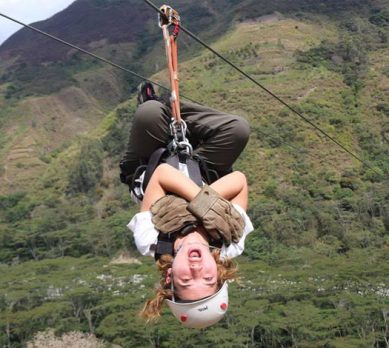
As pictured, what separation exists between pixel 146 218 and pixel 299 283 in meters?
26.3

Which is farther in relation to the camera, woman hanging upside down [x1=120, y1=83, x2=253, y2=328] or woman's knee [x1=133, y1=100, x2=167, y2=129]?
woman's knee [x1=133, y1=100, x2=167, y2=129]

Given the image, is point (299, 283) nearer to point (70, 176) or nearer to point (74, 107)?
point (70, 176)

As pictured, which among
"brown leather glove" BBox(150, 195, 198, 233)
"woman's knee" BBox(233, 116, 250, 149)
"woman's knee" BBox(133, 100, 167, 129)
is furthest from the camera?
"woman's knee" BBox(233, 116, 250, 149)

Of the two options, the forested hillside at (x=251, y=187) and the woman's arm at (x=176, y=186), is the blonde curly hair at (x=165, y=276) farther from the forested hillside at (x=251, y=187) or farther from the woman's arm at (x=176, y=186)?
the forested hillside at (x=251, y=187)

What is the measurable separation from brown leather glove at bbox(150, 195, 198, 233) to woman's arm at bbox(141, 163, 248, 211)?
0.04 m

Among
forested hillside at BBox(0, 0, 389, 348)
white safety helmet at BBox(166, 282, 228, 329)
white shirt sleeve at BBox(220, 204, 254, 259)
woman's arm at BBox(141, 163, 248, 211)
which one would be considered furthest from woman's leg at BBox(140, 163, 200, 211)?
forested hillside at BBox(0, 0, 389, 348)

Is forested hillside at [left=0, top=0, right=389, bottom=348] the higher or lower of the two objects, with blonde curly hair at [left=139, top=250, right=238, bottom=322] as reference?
lower

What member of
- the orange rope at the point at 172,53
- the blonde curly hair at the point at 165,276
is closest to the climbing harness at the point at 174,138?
the orange rope at the point at 172,53

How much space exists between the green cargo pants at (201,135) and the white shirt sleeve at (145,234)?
444 millimetres

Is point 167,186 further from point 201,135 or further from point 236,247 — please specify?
point 201,135

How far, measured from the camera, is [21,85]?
73.2m

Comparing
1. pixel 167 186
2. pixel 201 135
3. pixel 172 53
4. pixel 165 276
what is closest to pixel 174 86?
pixel 172 53

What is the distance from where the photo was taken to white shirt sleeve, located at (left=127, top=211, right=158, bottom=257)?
2.49 m

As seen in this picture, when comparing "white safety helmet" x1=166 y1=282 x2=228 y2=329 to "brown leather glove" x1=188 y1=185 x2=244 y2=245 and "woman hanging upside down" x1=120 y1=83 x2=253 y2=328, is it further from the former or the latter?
"brown leather glove" x1=188 y1=185 x2=244 y2=245
